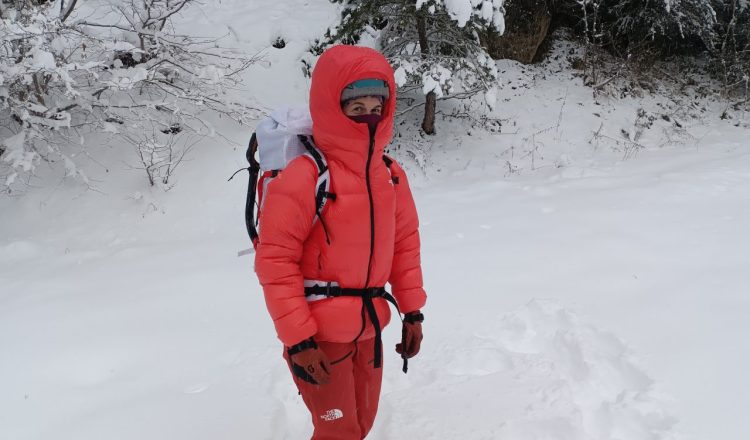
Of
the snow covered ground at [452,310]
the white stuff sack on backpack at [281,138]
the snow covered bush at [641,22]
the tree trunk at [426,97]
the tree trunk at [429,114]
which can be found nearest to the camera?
the white stuff sack on backpack at [281,138]

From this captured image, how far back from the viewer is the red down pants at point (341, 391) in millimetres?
2029

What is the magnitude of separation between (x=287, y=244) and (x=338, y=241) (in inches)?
7.8

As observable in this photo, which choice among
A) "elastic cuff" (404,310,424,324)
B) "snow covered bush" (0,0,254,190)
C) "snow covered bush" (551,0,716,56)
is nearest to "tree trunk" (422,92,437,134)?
"snow covered bush" (0,0,254,190)

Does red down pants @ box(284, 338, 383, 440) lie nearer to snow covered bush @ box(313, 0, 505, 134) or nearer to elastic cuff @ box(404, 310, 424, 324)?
elastic cuff @ box(404, 310, 424, 324)

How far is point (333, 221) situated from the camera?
1.86 m

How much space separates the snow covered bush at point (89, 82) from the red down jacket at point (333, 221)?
4.72 m

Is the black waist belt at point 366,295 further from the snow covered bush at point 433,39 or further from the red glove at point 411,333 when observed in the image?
the snow covered bush at point 433,39

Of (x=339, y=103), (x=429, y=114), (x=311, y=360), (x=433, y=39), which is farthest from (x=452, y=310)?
(x=433, y=39)

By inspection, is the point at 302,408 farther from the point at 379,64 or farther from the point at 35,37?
the point at 35,37

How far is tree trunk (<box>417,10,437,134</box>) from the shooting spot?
7441 millimetres

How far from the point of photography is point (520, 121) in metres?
9.29

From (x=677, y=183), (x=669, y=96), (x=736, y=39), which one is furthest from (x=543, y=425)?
(x=736, y=39)

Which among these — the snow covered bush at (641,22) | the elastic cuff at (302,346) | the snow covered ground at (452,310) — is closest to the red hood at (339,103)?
the elastic cuff at (302,346)

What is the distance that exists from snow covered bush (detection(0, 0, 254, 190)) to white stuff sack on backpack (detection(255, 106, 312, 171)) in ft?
14.7
